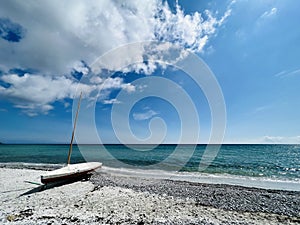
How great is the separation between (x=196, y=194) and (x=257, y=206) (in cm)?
278

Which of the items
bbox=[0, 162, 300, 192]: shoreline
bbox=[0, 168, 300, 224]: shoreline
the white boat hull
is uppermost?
the white boat hull

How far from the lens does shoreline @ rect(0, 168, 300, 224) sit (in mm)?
6133

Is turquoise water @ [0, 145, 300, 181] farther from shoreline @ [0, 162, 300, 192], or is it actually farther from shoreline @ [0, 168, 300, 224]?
shoreline @ [0, 168, 300, 224]

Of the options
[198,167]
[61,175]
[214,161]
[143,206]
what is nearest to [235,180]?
[198,167]

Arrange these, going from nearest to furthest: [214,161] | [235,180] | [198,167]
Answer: [235,180] → [198,167] → [214,161]

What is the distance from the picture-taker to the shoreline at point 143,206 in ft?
20.1

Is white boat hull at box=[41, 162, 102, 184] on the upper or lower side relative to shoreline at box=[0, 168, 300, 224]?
upper

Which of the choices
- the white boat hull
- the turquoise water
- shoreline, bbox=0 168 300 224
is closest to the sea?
the turquoise water

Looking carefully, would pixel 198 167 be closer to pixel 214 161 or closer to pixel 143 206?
pixel 214 161

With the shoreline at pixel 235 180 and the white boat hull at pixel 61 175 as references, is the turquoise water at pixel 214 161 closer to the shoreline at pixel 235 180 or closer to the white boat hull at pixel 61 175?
the shoreline at pixel 235 180

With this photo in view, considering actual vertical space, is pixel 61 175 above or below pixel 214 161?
above

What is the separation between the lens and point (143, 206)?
734 cm

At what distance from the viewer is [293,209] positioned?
7.43 metres

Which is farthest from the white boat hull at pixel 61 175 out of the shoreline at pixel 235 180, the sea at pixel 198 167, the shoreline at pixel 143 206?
the sea at pixel 198 167
